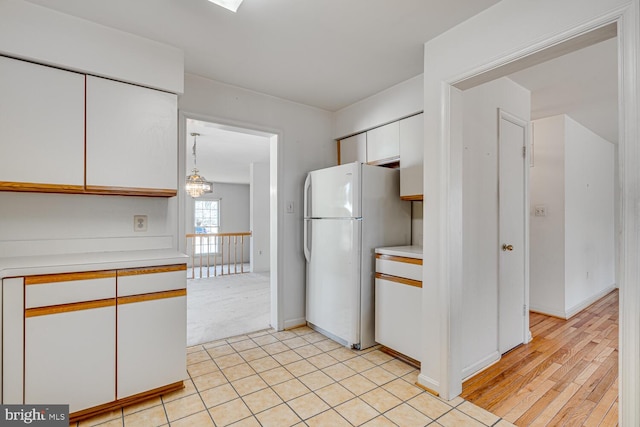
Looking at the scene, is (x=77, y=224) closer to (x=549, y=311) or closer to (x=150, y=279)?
(x=150, y=279)

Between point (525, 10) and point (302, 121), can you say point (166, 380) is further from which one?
point (525, 10)

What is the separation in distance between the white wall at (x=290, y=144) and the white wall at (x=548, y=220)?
8.40 feet

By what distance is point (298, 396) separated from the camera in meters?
2.08

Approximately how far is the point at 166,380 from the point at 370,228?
6.22 ft

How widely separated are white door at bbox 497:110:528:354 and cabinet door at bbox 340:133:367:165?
4.19ft

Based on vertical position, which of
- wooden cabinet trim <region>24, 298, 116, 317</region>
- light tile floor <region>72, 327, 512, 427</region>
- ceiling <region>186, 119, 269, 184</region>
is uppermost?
ceiling <region>186, 119, 269, 184</region>

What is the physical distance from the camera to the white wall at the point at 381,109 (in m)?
2.81

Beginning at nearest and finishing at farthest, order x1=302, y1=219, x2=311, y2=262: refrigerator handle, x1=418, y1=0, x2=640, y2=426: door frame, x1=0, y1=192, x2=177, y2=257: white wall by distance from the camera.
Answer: x1=418, y1=0, x2=640, y2=426: door frame
x1=0, y1=192, x2=177, y2=257: white wall
x1=302, y1=219, x2=311, y2=262: refrigerator handle

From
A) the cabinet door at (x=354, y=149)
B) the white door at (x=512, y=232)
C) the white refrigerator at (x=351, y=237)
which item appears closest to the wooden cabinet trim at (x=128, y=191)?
the white refrigerator at (x=351, y=237)

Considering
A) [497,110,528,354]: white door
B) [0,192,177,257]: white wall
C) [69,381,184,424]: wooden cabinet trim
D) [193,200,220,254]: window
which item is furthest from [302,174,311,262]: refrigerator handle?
[193,200,220,254]: window

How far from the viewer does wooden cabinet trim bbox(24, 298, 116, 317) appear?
5.52ft

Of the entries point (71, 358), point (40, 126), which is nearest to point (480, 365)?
point (71, 358)

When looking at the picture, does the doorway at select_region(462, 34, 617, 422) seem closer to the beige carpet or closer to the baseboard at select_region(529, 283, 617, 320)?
the baseboard at select_region(529, 283, 617, 320)

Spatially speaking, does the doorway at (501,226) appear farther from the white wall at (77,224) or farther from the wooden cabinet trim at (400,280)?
the white wall at (77,224)
